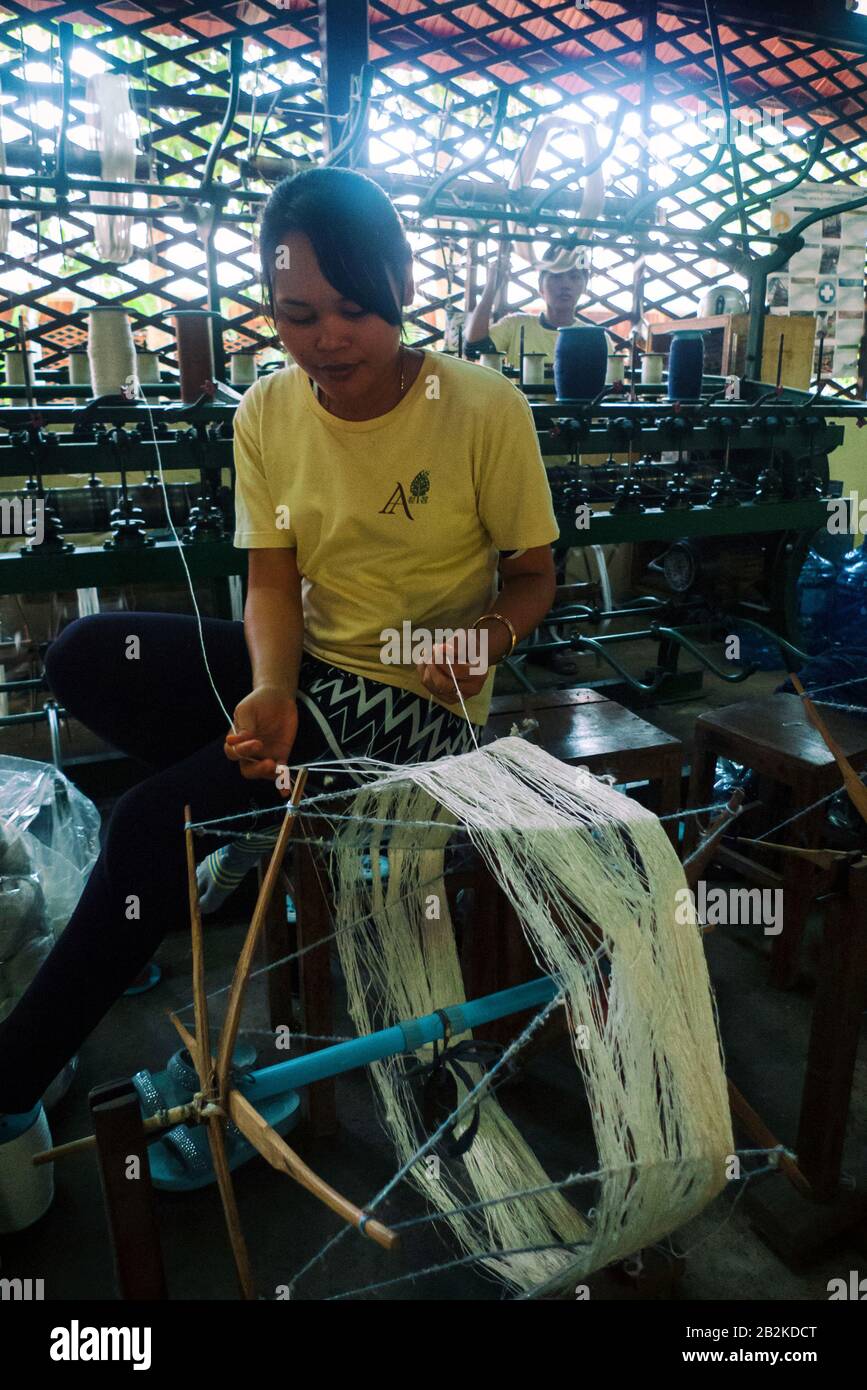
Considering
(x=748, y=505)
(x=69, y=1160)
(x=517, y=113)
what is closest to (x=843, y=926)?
(x=69, y=1160)

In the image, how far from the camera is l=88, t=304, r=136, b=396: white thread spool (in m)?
2.14

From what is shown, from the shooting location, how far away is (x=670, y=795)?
5.02 feet

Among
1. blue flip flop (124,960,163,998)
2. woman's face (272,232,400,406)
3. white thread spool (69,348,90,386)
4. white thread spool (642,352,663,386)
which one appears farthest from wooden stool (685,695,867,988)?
white thread spool (69,348,90,386)

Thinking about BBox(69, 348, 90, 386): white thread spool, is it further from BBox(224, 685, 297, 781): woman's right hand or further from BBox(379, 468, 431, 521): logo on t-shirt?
BBox(224, 685, 297, 781): woman's right hand

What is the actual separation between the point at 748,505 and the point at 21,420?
6.49ft

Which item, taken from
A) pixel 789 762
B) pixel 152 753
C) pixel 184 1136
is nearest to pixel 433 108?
pixel 789 762

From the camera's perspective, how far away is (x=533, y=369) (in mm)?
3012

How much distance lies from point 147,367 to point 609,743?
1755 mm

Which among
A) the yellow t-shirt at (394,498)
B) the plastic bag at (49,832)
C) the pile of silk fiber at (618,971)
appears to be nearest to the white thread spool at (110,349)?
the plastic bag at (49,832)

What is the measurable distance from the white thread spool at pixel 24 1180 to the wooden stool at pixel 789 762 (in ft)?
3.52

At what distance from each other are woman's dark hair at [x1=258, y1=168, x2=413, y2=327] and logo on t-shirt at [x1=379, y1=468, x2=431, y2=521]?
20cm
